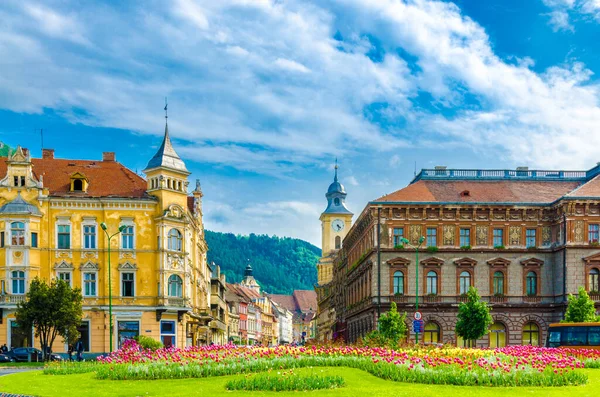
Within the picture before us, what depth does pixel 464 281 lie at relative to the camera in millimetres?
67500

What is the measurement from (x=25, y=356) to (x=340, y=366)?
102ft

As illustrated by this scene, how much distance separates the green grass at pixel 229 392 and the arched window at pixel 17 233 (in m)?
32.1

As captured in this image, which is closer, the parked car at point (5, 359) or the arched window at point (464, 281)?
the parked car at point (5, 359)

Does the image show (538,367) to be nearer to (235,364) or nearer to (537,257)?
(235,364)

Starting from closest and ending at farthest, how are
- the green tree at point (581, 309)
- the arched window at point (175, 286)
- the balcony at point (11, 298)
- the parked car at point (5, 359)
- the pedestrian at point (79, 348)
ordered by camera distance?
1. the parked car at point (5, 359)
2. the pedestrian at point (79, 348)
3. the green tree at point (581, 309)
4. the balcony at point (11, 298)
5. the arched window at point (175, 286)

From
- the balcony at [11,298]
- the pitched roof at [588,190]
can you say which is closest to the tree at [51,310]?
the balcony at [11,298]

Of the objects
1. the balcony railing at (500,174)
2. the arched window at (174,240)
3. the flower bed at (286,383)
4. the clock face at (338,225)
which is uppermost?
the balcony railing at (500,174)

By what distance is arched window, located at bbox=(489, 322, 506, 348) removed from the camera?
66.6 m

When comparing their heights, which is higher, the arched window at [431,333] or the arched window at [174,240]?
the arched window at [174,240]

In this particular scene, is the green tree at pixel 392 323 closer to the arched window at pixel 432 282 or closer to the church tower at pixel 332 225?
the arched window at pixel 432 282

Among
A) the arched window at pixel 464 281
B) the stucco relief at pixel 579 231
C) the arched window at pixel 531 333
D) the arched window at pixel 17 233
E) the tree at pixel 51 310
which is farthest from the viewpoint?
the arched window at pixel 464 281

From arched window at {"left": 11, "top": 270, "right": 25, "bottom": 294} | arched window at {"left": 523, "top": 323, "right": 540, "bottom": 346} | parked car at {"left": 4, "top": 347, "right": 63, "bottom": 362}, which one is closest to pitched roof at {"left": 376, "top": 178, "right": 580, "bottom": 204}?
arched window at {"left": 523, "top": 323, "right": 540, "bottom": 346}

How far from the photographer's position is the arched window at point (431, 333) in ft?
219

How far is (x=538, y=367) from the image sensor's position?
26.8m
